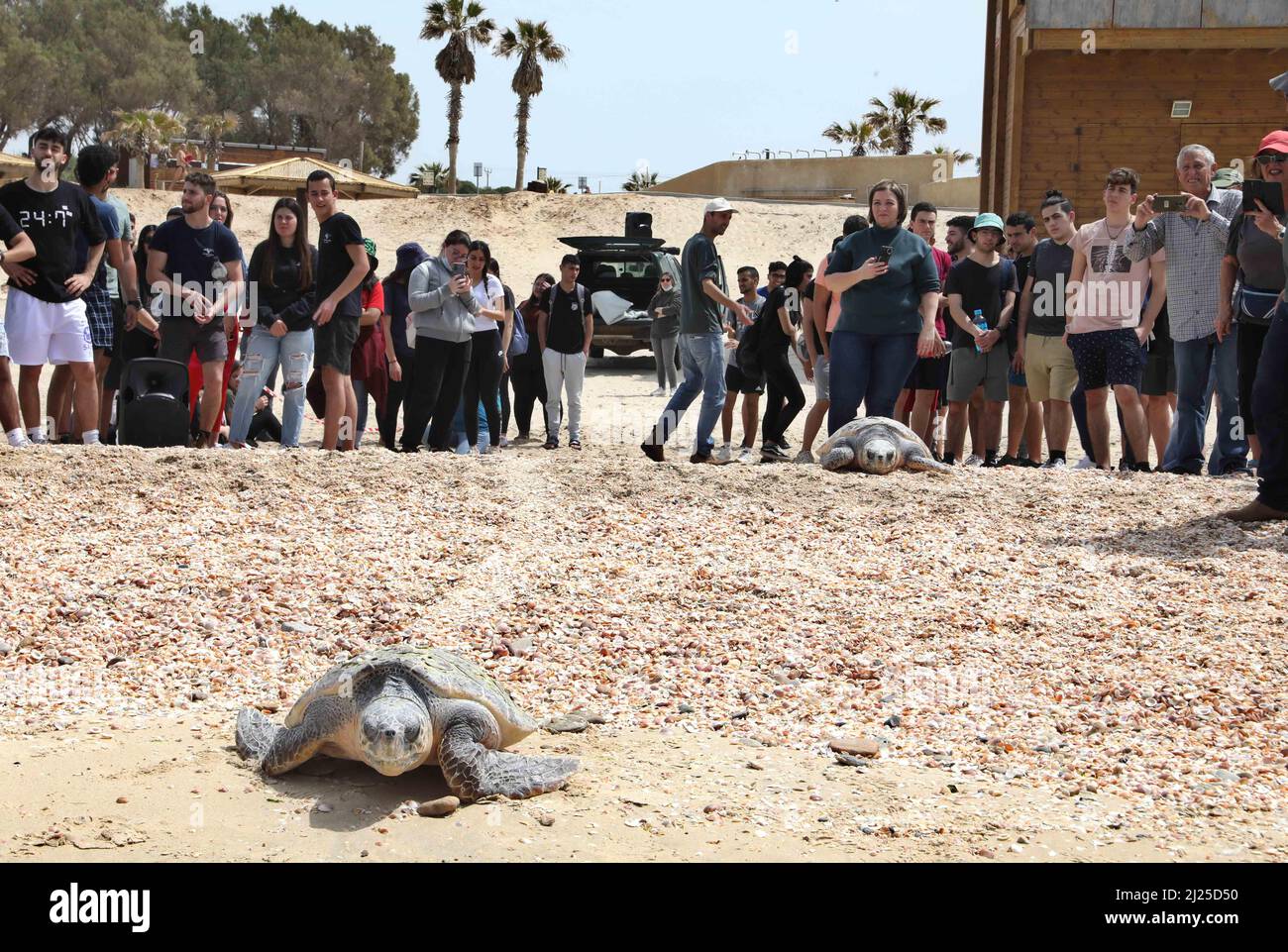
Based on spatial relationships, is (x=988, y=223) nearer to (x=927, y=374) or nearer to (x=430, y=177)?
(x=927, y=374)

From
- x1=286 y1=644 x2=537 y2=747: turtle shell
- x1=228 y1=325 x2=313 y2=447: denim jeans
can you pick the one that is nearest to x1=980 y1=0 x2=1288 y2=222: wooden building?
x1=228 y1=325 x2=313 y2=447: denim jeans

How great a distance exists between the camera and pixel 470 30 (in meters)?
43.2

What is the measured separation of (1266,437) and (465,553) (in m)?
3.85

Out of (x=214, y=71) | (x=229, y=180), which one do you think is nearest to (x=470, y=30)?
(x=229, y=180)

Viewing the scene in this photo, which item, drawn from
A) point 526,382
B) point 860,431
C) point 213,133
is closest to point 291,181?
point 213,133

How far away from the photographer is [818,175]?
43094 mm

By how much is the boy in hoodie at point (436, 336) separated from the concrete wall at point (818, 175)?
33.3 m

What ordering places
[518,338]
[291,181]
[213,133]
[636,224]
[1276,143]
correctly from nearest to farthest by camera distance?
[1276,143] → [518,338] → [636,224] → [291,181] → [213,133]

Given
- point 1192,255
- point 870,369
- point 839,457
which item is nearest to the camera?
point 839,457

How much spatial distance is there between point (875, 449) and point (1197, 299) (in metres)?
2.10

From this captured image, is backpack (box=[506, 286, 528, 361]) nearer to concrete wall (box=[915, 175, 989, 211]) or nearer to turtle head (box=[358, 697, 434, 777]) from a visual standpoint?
turtle head (box=[358, 697, 434, 777])

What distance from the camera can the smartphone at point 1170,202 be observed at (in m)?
7.72

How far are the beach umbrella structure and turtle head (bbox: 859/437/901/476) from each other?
28425mm

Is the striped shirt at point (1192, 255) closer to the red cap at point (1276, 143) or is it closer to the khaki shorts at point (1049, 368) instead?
the khaki shorts at point (1049, 368)
